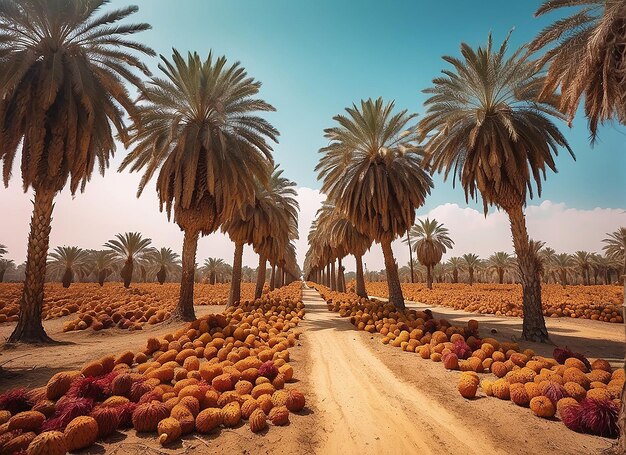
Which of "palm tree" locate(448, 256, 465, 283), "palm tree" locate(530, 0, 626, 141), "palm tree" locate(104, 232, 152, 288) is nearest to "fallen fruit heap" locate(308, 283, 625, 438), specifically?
"palm tree" locate(530, 0, 626, 141)

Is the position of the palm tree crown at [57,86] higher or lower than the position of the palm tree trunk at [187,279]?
higher

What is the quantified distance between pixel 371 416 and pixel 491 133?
1167cm

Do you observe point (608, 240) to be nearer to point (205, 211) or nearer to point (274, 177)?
point (274, 177)

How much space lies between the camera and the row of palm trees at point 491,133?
834cm

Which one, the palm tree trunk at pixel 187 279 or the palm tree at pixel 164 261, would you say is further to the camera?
the palm tree at pixel 164 261

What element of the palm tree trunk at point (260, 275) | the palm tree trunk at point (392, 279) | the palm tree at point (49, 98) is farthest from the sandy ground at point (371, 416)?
the palm tree trunk at point (260, 275)

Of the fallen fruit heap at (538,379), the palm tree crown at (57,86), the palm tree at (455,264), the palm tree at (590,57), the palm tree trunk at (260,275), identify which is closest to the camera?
the fallen fruit heap at (538,379)

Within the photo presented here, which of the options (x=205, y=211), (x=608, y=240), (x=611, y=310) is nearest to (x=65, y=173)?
(x=205, y=211)

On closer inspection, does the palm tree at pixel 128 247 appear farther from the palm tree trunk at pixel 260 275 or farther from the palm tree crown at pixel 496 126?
the palm tree crown at pixel 496 126

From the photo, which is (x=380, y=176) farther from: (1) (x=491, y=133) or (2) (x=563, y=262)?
(2) (x=563, y=262)

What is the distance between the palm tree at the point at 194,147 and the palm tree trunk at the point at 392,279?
364 inches

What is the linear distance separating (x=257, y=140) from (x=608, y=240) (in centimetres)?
6066

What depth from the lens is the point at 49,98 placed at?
383 inches

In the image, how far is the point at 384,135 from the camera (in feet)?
60.8
